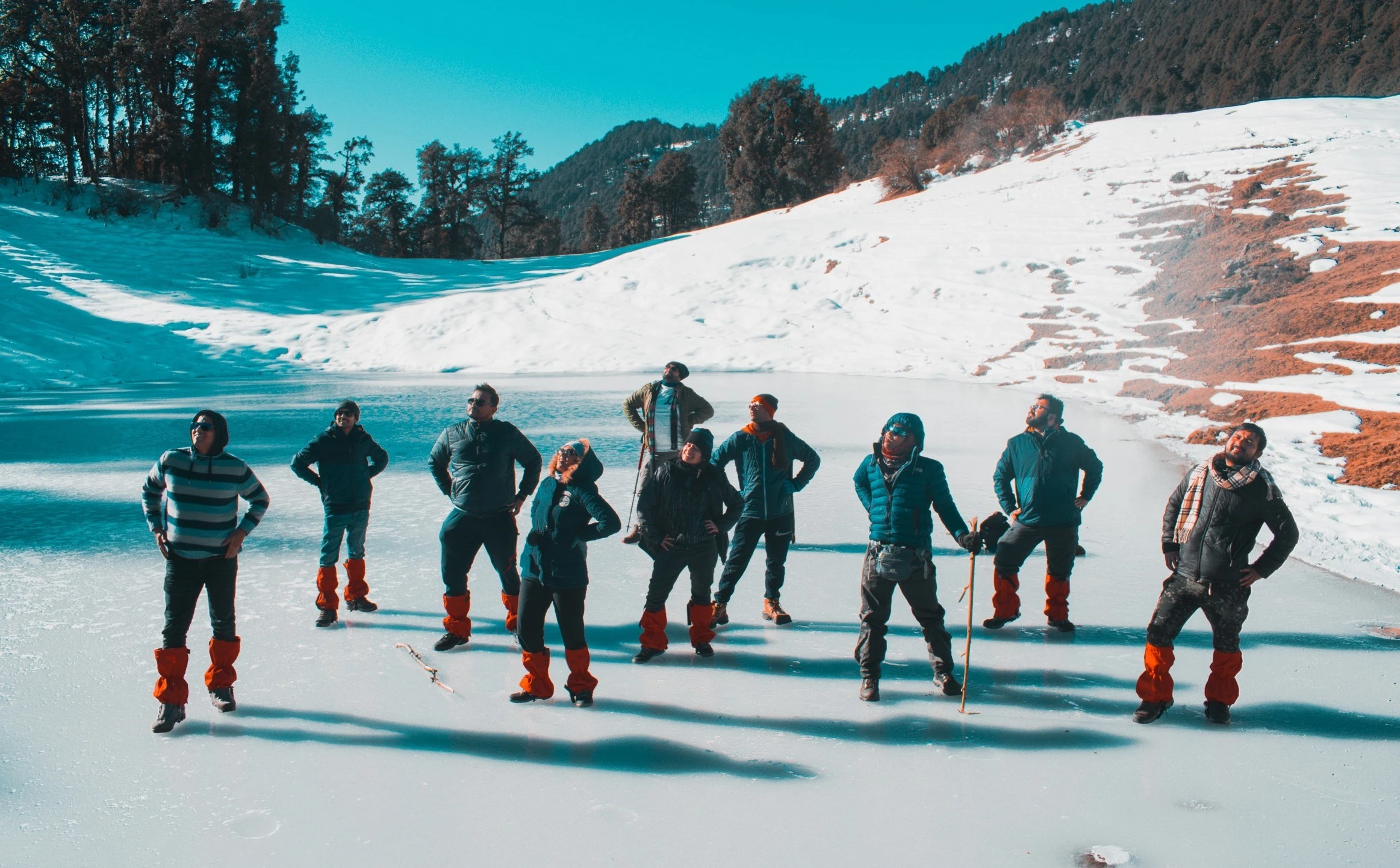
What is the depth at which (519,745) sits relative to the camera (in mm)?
3746

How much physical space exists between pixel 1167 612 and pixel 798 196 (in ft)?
176

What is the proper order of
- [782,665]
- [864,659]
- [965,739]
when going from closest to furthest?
1. [965,739]
2. [864,659]
3. [782,665]

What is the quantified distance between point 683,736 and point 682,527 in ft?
4.06

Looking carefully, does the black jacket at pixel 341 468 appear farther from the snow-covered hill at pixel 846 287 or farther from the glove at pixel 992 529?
the snow-covered hill at pixel 846 287

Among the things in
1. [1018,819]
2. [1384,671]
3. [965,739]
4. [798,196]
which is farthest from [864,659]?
[798,196]

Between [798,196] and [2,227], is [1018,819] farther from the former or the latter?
[798,196]

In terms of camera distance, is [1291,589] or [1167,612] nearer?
[1167,612]

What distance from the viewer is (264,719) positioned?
13.1 ft

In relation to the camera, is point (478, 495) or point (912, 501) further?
point (478, 495)

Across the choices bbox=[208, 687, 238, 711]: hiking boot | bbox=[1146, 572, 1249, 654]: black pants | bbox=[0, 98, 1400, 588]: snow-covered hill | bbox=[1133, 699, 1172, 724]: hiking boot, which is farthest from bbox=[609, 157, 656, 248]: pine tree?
bbox=[1133, 699, 1172, 724]: hiking boot

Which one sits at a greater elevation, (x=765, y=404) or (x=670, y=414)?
(x=765, y=404)

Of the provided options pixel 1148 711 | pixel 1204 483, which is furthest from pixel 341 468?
pixel 1204 483

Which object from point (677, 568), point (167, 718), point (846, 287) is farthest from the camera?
point (846, 287)

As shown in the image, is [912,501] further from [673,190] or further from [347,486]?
[673,190]
